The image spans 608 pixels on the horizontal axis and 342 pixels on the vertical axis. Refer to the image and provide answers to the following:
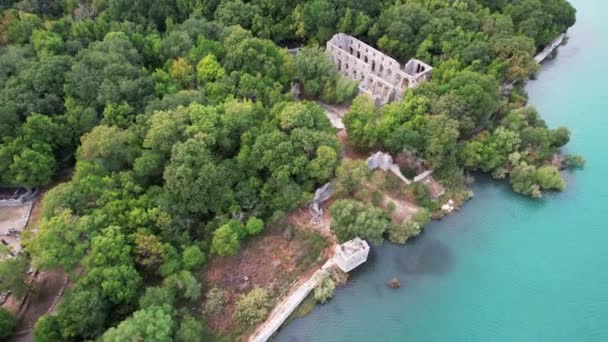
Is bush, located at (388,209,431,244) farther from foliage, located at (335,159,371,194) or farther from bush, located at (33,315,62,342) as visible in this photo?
bush, located at (33,315,62,342)

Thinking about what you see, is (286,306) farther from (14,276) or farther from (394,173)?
(14,276)

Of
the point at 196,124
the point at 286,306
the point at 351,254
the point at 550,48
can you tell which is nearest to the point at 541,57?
the point at 550,48

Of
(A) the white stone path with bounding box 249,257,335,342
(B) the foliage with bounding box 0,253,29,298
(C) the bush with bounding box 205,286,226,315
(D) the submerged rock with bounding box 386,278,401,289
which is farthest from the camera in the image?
(D) the submerged rock with bounding box 386,278,401,289

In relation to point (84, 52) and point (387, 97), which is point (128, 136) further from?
point (387, 97)

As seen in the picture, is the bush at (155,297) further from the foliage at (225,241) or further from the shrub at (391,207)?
the shrub at (391,207)

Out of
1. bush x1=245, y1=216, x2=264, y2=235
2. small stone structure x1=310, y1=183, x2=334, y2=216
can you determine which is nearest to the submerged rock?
small stone structure x1=310, y1=183, x2=334, y2=216

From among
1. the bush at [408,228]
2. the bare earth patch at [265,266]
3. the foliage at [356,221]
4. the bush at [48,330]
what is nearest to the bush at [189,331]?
the bare earth patch at [265,266]
